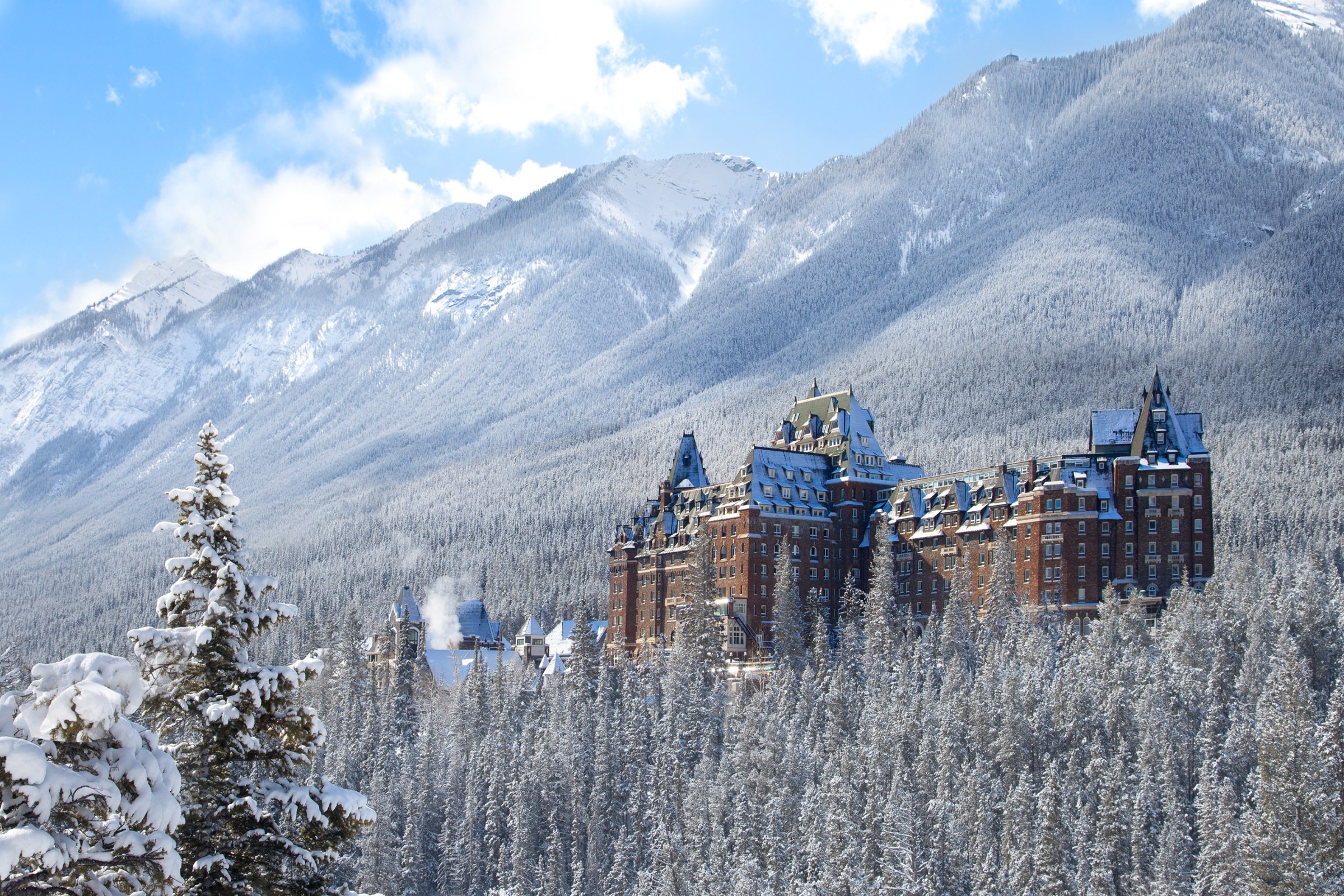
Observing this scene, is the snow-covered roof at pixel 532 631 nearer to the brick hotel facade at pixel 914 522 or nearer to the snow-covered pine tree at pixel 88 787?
the brick hotel facade at pixel 914 522

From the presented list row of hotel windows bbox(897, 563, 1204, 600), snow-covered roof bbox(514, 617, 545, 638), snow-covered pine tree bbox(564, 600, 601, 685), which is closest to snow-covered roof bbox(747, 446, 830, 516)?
snow-covered pine tree bbox(564, 600, 601, 685)

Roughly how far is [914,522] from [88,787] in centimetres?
11880

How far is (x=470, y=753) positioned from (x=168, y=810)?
116877 millimetres

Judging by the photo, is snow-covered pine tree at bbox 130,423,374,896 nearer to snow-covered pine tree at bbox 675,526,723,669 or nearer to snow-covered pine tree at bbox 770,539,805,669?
snow-covered pine tree at bbox 770,539,805,669

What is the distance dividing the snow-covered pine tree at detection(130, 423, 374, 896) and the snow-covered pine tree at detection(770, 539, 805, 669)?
99.2 meters

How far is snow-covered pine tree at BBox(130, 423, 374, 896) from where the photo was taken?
1858 centimetres

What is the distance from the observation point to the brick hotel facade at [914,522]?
114m

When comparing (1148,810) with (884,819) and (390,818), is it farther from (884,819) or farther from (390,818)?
(390,818)

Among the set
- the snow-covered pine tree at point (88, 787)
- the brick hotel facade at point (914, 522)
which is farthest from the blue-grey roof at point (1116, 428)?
the snow-covered pine tree at point (88, 787)

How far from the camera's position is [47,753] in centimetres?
1384

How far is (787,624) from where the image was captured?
391 ft

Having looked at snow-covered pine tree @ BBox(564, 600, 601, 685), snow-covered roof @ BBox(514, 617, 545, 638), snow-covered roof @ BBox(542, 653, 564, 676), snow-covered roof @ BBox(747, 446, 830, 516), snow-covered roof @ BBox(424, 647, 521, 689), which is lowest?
snow-covered roof @ BBox(424, 647, 521, 689)

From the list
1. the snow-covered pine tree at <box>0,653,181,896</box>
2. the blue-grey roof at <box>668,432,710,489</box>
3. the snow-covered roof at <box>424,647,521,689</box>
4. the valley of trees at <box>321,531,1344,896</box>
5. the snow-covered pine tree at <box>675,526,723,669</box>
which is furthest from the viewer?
the snow-covered roof at <box>424,647,521,689</box>

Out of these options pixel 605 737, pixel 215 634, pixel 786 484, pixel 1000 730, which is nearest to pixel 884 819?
pixel 1000 730
